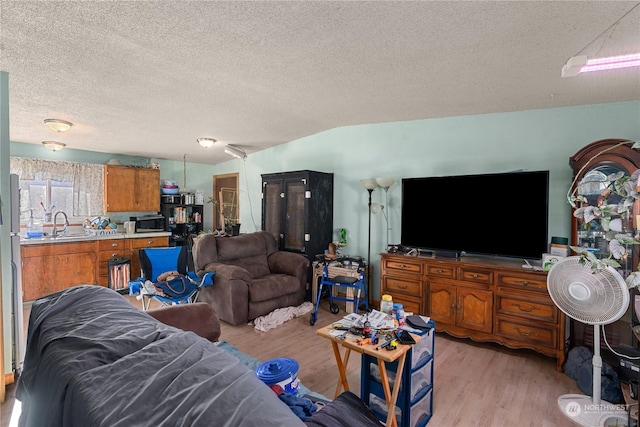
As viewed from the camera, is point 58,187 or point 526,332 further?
point 58,187

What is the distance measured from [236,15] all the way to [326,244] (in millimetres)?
3289

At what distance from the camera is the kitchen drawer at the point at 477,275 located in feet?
9.40

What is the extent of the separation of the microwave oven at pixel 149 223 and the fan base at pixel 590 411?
586cm

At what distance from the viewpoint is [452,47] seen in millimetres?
2012

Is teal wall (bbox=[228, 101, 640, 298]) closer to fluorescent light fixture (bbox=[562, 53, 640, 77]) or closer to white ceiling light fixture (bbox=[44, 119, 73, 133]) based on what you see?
fluorescent light fixture (bbox=[562, 53, 640, 77])

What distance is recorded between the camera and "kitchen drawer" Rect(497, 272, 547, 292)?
2627 millimetres

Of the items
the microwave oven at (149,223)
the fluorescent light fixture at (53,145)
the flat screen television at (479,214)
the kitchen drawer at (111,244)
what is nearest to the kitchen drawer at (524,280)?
the flat screen television at (479,214)

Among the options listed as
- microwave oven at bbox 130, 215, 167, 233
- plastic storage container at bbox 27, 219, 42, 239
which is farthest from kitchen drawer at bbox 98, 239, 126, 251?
plastic storage container at bbox 27, 219, 42, 239

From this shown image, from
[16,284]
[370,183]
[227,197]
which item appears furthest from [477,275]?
[227,197]

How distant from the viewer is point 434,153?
370 cm

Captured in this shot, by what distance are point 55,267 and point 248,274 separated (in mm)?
2988

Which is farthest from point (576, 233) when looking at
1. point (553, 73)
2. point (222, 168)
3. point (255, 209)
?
point (222, 168)

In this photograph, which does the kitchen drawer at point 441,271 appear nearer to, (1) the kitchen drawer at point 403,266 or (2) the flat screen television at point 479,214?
(1) the kitchen drawer at point 403,266

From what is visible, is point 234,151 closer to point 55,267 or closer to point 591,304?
point 55,267
